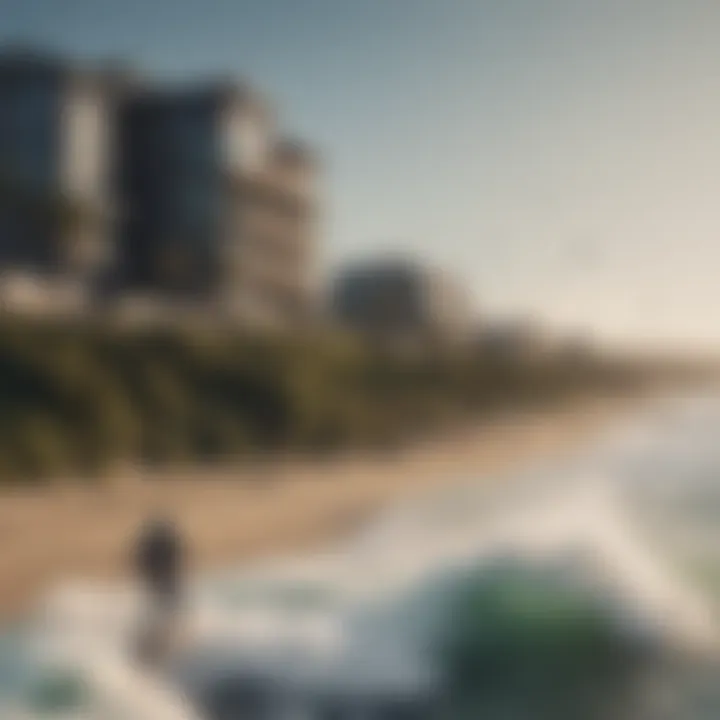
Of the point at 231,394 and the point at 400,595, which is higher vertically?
the point at 231,394

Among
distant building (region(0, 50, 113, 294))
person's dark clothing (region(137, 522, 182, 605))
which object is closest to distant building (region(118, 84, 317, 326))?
distant building (region(0, 50, 113, 294))

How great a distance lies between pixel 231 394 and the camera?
2434 millimetres

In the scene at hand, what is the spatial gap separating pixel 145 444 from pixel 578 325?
99 cm

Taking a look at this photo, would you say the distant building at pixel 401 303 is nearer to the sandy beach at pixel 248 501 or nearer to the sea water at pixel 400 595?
the sandy beach at pixel 248 501

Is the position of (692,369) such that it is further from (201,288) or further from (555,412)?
(201,288)

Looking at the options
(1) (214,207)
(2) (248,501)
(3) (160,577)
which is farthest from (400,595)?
(1) (214,207)

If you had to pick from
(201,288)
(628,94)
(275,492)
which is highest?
(628,94)

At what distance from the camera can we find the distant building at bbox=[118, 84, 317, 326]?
231cm

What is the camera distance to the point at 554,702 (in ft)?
7.15

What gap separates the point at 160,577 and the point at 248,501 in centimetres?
25

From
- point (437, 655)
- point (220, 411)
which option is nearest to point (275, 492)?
point (220, 411)

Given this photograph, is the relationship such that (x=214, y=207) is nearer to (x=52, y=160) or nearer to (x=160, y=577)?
(x=52, y=160)

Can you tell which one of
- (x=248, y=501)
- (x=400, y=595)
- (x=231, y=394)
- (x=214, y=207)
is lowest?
(x=400, y=595)

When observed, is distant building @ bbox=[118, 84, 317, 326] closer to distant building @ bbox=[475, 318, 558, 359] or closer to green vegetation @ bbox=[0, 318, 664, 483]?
green vegetation @ bbox=[0, 318, 664, 483]
